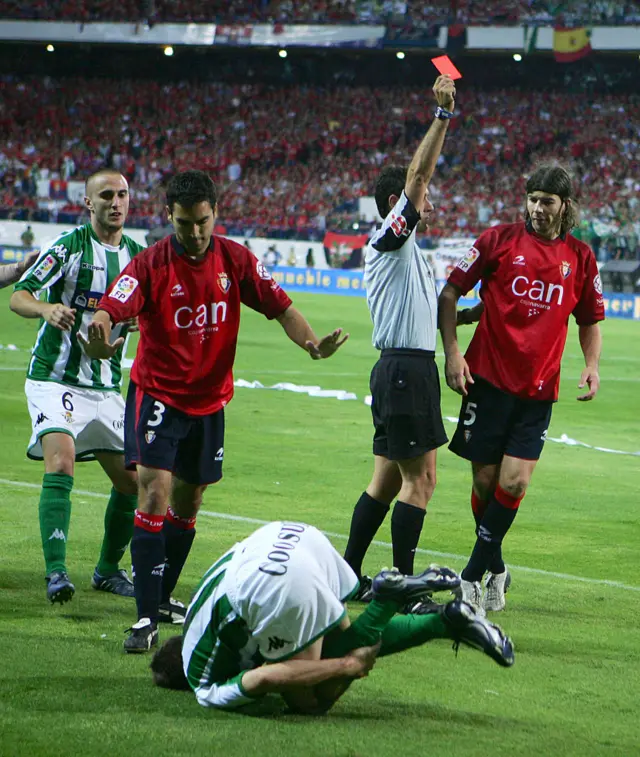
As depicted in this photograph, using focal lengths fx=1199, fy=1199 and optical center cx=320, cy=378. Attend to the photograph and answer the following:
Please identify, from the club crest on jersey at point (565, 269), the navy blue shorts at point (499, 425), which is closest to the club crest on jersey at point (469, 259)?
the club crest on jersey at point (565, 269)

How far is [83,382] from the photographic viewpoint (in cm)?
616

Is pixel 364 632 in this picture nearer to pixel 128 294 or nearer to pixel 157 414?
pixel 157 414

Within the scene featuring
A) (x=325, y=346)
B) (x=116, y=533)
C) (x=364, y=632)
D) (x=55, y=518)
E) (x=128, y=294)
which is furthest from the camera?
(x=116, y=533)

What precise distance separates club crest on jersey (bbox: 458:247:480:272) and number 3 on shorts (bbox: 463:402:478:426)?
67 centimetres

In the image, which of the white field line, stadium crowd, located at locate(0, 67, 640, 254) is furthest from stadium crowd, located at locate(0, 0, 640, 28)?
the white field line

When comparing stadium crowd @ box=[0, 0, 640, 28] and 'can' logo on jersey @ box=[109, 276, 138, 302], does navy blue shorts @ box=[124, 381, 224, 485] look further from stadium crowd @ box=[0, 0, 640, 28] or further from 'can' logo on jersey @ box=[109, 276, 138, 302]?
stadium crowd @ box=[0, 0, 640, 28]

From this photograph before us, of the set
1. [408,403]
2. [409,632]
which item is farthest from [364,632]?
[408,403]

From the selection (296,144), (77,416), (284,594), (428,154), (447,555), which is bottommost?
(447,555)

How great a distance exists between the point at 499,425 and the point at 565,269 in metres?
0.84

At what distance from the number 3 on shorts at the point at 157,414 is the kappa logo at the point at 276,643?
140cm

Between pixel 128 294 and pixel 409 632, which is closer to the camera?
pixel 409 632

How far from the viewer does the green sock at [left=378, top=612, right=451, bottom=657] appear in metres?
4.05

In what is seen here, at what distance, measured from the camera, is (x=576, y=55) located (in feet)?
135

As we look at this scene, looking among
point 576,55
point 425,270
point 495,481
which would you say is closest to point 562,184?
point 425,270
